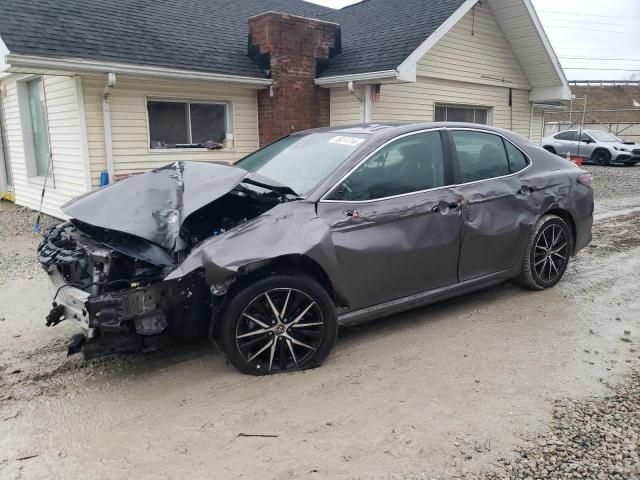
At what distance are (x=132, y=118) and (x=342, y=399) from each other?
777 centimetres

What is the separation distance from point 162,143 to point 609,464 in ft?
30.0

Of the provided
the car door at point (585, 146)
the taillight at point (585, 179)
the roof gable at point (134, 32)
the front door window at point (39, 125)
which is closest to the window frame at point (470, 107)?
the roof gable at point (134, 32)

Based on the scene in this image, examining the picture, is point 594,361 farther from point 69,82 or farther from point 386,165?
point 69,82

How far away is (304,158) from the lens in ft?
15.1

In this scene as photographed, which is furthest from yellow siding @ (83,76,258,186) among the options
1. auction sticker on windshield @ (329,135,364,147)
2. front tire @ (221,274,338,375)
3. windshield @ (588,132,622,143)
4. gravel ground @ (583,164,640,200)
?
windshield @ (588,132,622,143)

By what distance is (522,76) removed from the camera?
47.3 feet

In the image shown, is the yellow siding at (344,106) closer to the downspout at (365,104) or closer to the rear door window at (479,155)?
the downspout at (365,104)

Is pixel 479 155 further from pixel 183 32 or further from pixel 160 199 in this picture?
pixel 183 32

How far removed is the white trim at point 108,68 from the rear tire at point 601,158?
57.8 feet

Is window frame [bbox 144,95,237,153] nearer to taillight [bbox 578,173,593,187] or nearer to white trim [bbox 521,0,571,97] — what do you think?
white trim [bbox 521,0,571,97]

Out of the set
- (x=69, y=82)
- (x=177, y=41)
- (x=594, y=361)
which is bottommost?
(x=594, y=361)

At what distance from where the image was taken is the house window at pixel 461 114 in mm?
13023

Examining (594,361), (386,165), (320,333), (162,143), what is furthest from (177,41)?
(594,361)

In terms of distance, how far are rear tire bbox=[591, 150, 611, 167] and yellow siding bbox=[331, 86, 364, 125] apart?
15659mm
